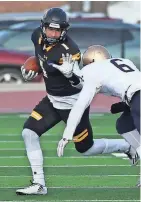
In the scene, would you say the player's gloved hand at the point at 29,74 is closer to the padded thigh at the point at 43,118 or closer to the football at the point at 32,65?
the football at the point at 32,65

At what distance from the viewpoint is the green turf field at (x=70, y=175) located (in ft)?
23.2

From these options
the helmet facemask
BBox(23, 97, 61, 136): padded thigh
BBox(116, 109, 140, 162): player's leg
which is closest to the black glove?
BBox(116, 109, 140, 162): player's leg

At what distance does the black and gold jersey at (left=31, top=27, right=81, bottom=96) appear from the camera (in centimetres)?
716

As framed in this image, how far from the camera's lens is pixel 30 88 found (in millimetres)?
15172

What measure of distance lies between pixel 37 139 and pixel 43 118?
7.3 inches

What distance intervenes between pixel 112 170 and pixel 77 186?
3.12ft

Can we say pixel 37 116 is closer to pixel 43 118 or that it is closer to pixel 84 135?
pixel 43 118

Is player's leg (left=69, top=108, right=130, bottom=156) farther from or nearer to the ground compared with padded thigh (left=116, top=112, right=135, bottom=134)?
nearer to the ground

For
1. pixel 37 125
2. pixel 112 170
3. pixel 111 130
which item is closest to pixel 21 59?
pixel 111 130

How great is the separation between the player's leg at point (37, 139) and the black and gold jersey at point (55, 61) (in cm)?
18

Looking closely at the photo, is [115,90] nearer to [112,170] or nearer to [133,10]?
[112,170]

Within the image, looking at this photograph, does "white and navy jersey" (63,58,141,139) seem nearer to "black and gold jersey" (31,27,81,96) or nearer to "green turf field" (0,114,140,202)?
"black and gold jersey" (31,27,81,96)

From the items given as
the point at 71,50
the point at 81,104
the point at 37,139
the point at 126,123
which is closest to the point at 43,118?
the point at 37,139

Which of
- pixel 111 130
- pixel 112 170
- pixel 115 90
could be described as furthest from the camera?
pixel 111 130
